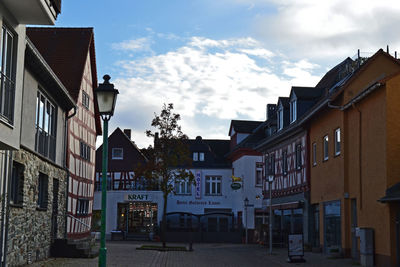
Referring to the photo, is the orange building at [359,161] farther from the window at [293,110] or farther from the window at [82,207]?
the window at [82,207]

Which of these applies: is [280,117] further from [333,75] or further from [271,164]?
[333,75]

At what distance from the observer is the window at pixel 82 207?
2900 centimetres

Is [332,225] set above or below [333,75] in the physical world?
below

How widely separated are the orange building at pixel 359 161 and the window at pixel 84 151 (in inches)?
423

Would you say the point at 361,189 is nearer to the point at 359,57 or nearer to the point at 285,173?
the point at 359,57

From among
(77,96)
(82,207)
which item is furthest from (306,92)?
(82,207)

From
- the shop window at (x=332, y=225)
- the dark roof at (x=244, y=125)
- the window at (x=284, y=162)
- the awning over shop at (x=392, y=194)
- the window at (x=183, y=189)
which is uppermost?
the dark roof at (x=244, y=125)

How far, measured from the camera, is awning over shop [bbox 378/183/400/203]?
60.0ft

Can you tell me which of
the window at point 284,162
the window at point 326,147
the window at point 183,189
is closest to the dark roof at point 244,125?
the window at point 183,189

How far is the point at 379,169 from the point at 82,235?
1521 cm

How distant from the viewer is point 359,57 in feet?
91.4

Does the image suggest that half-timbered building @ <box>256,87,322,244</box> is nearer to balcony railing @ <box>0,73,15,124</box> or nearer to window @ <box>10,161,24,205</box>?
window @ <box>10,161,24,205</box>

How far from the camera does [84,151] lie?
30.3 meters

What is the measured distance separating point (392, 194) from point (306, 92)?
14.3 metres
